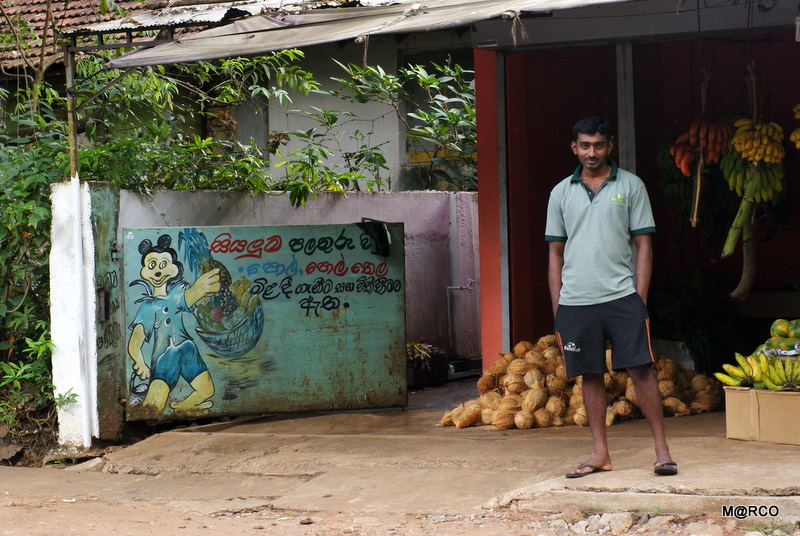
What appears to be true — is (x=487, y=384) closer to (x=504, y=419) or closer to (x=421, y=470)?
(x=504, y=419)

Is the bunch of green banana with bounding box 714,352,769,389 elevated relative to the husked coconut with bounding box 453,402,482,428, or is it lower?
elevated

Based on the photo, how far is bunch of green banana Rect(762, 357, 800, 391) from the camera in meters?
5.64

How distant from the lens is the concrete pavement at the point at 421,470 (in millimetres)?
4617

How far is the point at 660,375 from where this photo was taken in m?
7.13

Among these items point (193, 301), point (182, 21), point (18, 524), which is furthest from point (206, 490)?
point (182, 21)

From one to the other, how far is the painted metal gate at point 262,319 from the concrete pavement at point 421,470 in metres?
0.26

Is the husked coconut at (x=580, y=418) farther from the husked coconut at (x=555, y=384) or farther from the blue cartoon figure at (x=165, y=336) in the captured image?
the blue cartoon figure at (x=165, y=336)

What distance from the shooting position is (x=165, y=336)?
7398 millimetres

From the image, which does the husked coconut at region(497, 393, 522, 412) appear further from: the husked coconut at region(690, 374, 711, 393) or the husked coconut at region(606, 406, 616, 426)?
the husked coconut at region(690, 374, 711, 393)

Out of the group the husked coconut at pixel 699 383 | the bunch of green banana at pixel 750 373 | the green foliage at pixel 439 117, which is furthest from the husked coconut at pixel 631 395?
the green foliage at pixel 439 117

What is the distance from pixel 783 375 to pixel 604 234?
5.37 ft

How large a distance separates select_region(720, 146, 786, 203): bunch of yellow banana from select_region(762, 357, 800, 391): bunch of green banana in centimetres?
146

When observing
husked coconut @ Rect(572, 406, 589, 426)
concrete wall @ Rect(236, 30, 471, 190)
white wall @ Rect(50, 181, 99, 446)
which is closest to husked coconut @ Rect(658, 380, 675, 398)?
husked coconut @ Rect(572, 406, 589, 426)

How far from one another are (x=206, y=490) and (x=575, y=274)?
8.63 feet
